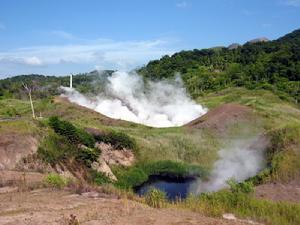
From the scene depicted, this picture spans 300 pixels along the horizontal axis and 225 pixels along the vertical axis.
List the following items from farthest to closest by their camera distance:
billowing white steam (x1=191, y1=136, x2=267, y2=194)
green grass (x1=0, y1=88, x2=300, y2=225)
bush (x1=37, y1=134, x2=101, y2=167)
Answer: billowing white steam (x1=191, y1=136, x2=267, y2=194) → bush (x1=37, y1=134, x2=101, y2=167) → green grass (x1=0, y1=88, x2=300, y2=225)

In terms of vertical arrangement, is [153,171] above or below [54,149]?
below

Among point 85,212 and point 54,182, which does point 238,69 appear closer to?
point 54,182

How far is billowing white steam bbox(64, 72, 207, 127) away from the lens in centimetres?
6750

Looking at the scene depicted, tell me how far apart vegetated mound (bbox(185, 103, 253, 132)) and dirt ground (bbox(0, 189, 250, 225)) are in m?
33.1

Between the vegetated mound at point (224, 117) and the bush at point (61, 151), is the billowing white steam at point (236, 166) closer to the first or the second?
the vegetated mound at point (224, 117)

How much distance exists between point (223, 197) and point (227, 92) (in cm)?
6445

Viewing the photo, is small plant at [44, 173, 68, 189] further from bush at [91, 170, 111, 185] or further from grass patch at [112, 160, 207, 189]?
grass patch at [112, 160, 207, 189]

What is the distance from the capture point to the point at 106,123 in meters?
55.9

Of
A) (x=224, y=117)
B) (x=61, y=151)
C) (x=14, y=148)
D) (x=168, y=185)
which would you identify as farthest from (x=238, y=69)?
(x=14, y=148)

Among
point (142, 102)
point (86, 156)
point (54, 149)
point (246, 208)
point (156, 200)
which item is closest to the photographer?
point (156, 200)

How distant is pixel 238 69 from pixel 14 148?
74775mm

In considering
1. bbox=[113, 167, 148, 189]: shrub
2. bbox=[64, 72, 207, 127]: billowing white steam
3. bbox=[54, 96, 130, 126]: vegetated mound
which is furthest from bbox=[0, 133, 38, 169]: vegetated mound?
bbox=[64, 72, 207, 127]: billowing white steam

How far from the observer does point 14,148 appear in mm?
34625

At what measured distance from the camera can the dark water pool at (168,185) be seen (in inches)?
1523
